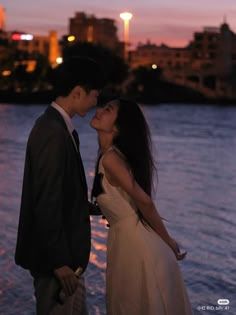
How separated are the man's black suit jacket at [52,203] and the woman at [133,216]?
0.15m

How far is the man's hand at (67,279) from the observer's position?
9.33 ft

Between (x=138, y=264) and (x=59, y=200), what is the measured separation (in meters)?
0.45

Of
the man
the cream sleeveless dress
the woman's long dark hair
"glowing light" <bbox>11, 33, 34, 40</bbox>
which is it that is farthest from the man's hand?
"glowing light" <bbox>11, 33, 34, 40</bbox>

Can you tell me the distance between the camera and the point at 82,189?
9.75 feet

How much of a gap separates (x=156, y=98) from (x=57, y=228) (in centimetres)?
9755

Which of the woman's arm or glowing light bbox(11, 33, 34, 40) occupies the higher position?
the woman's arm

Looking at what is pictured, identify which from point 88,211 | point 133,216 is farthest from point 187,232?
point 88,211

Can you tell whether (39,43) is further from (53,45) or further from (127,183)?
(127,183)

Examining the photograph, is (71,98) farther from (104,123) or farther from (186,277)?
(186,277)

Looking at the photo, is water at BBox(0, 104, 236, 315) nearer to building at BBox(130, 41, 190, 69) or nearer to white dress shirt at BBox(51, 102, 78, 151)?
white dress shirt at BBox(51, 102, 78, 151)

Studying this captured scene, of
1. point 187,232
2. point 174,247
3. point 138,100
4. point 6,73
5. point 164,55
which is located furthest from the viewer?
point 164,55

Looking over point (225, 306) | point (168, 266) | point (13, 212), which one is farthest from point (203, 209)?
point (168, 266)

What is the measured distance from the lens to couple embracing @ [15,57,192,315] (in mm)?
2855

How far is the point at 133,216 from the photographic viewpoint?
10.2 feet
